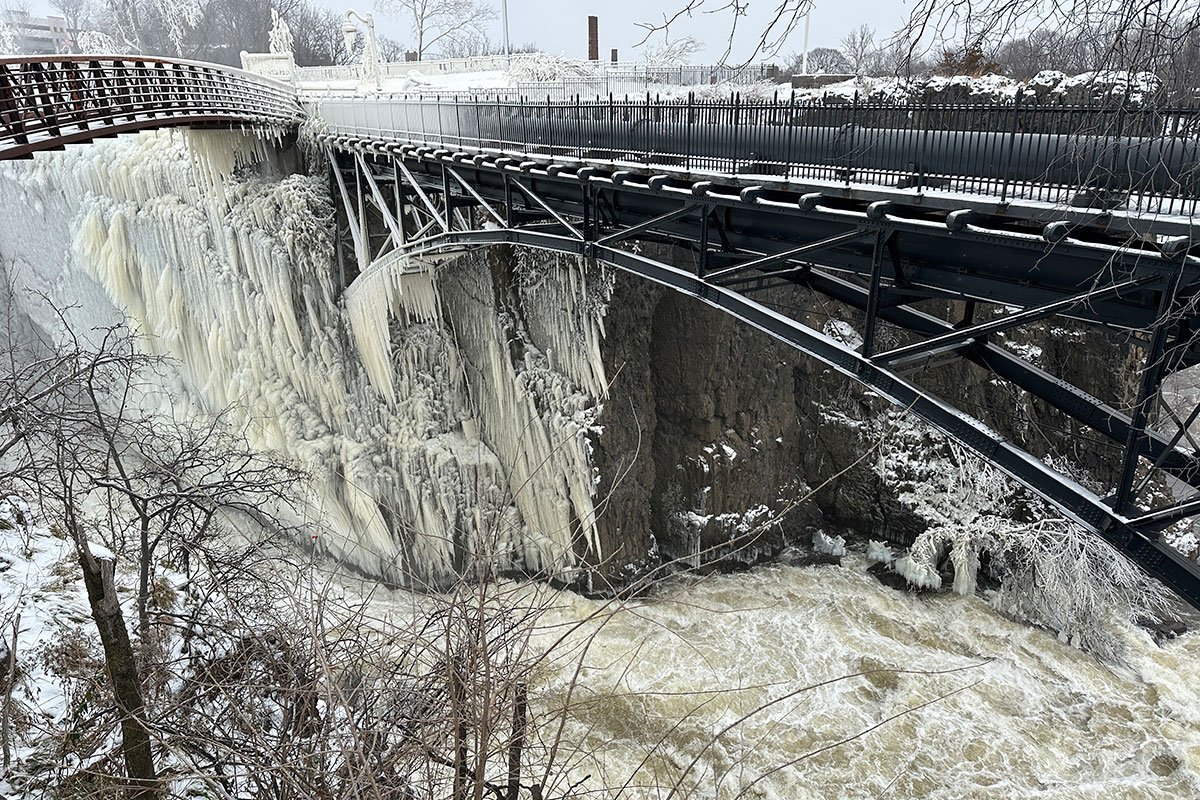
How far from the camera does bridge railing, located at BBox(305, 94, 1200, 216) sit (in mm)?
3670

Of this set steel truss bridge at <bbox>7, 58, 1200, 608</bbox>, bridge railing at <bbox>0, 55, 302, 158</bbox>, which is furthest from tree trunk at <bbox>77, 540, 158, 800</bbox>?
steel truss bridge at <bbox>7, 58, 1200, 608</bbox>

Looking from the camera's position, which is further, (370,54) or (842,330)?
(370,54)

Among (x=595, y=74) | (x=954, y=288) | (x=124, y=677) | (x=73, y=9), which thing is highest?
(x=73, y=9)

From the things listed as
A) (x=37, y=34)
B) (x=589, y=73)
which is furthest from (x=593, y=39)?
(x=37, y=34)

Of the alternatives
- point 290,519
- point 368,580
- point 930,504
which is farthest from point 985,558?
point 290,519

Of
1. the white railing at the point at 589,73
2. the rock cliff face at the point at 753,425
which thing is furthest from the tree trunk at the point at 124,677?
the white railing at the point at 589,73

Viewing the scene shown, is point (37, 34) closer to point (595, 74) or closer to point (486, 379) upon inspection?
point (595, 74)

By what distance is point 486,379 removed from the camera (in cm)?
1274

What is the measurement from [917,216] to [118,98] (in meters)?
9.33

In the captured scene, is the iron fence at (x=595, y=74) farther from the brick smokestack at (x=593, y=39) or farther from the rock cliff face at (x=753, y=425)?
the rock cliff face at (x=753, y=425)

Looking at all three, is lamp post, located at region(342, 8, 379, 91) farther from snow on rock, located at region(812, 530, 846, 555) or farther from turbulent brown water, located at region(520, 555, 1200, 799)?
snow on rock, located at region(812, 530, 846, 555)

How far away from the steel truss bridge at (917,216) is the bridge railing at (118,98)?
2.6 inches

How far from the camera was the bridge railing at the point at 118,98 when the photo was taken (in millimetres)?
6825

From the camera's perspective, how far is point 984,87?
13836 mm
